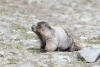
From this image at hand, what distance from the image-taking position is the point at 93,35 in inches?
703

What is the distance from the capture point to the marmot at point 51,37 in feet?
42.1

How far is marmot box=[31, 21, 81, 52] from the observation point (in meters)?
12.8

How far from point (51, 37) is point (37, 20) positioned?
10.1 metres

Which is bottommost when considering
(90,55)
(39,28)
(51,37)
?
(90,55)

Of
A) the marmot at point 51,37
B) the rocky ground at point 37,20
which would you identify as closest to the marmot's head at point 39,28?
the marmot at point 51,37

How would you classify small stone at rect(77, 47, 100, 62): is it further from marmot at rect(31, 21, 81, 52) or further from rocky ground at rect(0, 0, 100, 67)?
marmot at rect(31, 21, 81, 52)

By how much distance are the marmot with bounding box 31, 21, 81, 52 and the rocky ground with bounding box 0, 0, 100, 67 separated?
358 mm

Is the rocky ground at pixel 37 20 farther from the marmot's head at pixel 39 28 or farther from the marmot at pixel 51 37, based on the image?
the marmot's head at pixel 39 28

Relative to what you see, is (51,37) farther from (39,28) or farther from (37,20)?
(37,20)

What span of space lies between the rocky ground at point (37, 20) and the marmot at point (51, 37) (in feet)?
1.17

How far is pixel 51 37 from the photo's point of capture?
12859 millimetres

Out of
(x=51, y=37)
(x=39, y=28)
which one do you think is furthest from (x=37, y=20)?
(x=51, y=37)

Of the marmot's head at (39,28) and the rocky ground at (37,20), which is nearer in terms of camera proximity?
the rocky ground at (37,20)

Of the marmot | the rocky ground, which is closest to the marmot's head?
the marmot
